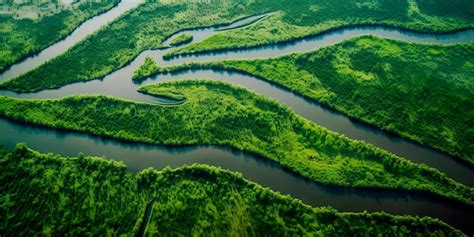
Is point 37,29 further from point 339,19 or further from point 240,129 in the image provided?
point 339,19

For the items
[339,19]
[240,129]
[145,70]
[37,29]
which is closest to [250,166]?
[240,129]

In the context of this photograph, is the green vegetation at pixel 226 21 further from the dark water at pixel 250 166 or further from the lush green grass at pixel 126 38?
the dark water at pixel 250 166

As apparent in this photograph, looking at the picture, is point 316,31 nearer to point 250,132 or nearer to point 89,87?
point 250,132

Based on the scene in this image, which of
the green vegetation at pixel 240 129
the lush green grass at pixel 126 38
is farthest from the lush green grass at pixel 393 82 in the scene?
the lush green grass at pixel 126 38

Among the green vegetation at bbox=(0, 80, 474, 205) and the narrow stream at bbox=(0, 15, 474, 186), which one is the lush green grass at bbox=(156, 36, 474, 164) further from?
the green vegetation at bbox=(0, 80, 474, 205)

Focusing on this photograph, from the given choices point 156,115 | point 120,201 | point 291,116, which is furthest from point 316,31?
point 120,201

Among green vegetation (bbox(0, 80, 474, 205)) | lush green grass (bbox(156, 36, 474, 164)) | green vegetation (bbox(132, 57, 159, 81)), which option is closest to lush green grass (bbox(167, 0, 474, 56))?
green vegetation (bbox(132, 57, 159, 81))
